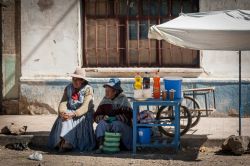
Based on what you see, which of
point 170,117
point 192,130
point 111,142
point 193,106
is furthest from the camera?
point 193,106

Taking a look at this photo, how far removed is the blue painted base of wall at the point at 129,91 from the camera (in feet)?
40.8

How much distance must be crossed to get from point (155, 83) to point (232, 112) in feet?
11.2

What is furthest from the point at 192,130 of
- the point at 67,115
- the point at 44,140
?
the point at 44,140

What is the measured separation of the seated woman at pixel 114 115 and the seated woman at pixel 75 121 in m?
0.22

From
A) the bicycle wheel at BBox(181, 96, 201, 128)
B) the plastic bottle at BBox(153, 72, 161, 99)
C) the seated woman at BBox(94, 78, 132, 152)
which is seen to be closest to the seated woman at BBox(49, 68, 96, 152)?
the seated woman at BBox(94, 78, 132, 152)

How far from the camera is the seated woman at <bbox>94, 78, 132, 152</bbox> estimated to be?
31.8 ft

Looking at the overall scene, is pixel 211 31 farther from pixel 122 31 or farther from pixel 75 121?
pixel 122 31

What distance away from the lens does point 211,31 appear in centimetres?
903

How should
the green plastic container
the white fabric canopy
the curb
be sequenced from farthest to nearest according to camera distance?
the curb
the green plastic container
the white fabric canopy

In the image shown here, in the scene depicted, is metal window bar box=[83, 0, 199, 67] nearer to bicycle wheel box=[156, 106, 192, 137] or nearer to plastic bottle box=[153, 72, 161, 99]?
bicycle wheel box=[156, 106, 192, 137]

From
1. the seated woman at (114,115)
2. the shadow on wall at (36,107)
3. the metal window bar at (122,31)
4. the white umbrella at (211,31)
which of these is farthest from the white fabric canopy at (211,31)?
the shadow on wall at (36,107)

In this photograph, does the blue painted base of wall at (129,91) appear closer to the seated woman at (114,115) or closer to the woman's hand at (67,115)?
the seated woman at (114,115)

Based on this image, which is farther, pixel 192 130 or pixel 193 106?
pixel 193 106

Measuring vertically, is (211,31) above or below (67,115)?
above
